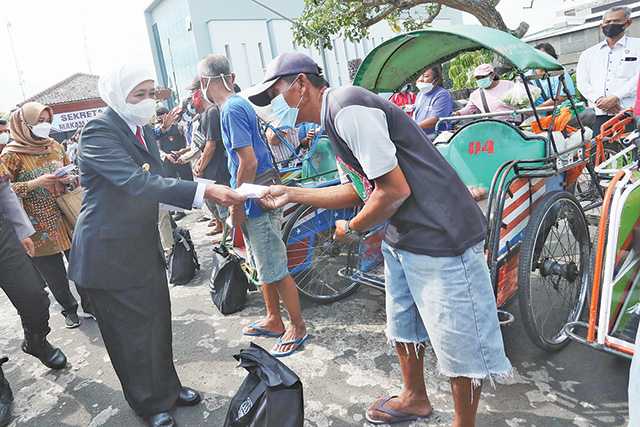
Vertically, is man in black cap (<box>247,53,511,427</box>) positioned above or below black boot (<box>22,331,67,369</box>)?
above

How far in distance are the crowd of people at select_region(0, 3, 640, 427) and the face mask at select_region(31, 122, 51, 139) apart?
0.04ft

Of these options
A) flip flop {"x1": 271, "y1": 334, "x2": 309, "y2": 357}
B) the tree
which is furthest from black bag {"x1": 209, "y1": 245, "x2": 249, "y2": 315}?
the tree

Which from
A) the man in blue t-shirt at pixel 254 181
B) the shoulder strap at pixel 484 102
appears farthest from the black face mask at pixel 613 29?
the man in blue t-shirt at pixel 254 181

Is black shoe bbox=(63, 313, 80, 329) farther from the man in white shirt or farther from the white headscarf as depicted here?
the man in white shirt

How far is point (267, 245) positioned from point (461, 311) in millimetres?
→ 1582

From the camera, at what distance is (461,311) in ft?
6.01

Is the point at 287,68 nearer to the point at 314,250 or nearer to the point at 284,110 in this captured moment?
the point at 284,110

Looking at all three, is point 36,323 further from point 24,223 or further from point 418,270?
point 418,270

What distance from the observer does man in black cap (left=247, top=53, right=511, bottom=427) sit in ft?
5.58

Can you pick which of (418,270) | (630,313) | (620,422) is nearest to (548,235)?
(630,313)

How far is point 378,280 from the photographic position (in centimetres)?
325

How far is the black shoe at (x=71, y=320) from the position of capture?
412 cm

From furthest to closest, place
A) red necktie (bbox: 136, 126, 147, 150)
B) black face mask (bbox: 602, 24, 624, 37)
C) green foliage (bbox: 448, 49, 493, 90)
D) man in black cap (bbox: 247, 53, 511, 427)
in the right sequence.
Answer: green foliage (bbox: 448, 49, 493, 90) → black face mask (bbox: 602, 24, 624, 37) → red necktie (bbox: 136, 126, 147, 150) → man in black cap (bbox: 247, 53, 511, 427)

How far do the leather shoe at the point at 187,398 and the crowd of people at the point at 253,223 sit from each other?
1 centimetres
